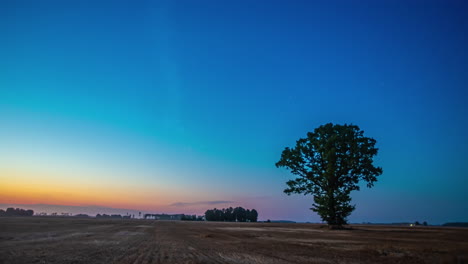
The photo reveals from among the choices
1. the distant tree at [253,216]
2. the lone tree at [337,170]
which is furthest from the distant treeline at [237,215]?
the lone tree at [337,170]

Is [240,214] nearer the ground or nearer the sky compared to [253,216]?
nearer the sky

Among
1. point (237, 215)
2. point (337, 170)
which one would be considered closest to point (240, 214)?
point (237, 215)

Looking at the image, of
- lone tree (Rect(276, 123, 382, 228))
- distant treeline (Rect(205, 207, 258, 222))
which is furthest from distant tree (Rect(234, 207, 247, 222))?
lone tree (Rect(276, 123, 382, 228))

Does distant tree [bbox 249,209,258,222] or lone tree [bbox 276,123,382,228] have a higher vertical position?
lone tree [bbox 276,123,382,228]

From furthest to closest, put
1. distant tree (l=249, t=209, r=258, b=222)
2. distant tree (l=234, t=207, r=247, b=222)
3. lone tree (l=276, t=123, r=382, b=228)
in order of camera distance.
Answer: distant tree (l=249, t=209, r=258, b=222) → distant tree (l=234, t=207, r=247, b=222) → lone tree (l=276, t=123, r=382, b=228)

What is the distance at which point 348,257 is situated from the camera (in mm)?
Answer: 12609

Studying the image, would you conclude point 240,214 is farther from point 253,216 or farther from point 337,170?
point 337,170

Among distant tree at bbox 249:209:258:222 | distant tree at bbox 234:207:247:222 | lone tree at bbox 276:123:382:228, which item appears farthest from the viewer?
distant tree at bbox 249:209:258:222

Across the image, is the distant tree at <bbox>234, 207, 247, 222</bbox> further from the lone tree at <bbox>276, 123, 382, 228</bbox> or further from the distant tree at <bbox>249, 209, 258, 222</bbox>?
the lone tree at <bbox>276, 123, 382, 228</bbox>

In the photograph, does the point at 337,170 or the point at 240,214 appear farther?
the point at 240,214

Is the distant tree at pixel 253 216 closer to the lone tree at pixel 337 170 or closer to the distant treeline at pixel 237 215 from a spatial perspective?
the distant treeline at pixel 237 215

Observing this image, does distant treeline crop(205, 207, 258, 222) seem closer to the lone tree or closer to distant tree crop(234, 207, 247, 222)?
distant tree crop(234, 207, 247, 222)

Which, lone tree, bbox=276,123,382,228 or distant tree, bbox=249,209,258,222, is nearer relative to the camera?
lone tree, bbox=276,123,382,228

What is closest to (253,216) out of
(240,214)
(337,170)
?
(240,214)
